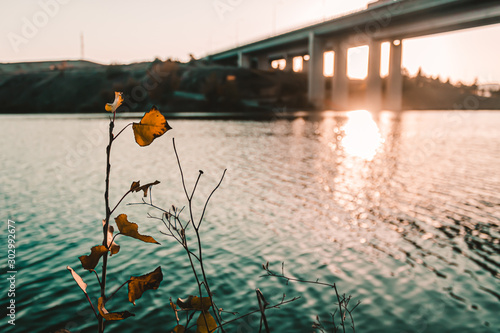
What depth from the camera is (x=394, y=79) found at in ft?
312

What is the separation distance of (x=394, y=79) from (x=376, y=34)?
13182mm

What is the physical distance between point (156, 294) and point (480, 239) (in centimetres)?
814

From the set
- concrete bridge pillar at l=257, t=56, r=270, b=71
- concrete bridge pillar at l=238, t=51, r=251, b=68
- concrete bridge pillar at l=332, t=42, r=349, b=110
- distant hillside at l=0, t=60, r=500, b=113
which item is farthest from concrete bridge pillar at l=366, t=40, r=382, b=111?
concrete bridge pillar at l=238, t=51, r=251, b=68

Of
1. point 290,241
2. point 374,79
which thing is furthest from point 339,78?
point 290,241

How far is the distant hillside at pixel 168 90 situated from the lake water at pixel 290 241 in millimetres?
64907

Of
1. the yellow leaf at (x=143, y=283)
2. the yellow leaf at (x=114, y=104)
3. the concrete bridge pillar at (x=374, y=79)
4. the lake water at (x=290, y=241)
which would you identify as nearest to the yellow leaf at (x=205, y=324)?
the yellow leaf at (x=143, y=283)

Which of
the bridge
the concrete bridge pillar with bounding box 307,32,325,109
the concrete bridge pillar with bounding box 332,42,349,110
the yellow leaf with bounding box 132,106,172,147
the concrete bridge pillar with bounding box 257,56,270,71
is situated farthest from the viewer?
the concrete bridge pillar with bounding box 257,56,270,71

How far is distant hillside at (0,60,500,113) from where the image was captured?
95188 millimetres

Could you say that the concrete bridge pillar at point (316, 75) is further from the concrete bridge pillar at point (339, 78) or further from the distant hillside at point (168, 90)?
the concrete bridge pillar at point (339, 78)

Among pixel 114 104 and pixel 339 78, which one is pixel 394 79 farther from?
pixel 114 104

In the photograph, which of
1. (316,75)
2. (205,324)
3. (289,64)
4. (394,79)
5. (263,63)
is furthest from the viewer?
(289,64)

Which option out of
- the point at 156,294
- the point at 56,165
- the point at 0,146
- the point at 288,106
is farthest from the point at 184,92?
the point at 156,294

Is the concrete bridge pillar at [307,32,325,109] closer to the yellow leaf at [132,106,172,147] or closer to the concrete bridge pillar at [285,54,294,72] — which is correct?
the concrete bridge pillar at [285,54,294,72]

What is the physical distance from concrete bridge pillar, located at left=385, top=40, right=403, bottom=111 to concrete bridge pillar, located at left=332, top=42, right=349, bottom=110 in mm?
10654
